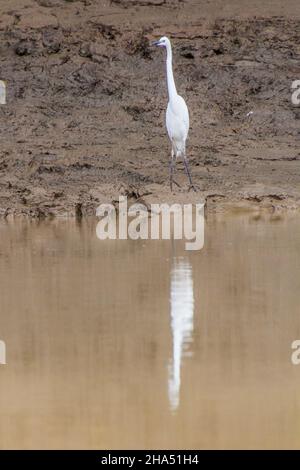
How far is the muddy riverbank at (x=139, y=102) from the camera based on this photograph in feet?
44.3

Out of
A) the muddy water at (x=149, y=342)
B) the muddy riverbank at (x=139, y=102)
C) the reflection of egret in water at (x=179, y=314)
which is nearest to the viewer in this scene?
the muddy water at (x=149, y=342)

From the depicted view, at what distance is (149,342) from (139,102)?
27.9 feet

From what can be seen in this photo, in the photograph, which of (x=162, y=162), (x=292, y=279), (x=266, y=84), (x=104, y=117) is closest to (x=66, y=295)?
(x=292, y=279)

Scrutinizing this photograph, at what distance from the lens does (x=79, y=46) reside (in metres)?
16.4

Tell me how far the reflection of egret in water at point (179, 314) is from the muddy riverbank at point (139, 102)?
3457 millimetres

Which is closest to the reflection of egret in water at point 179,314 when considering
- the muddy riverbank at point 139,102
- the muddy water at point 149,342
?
the muddy water at point 149,342

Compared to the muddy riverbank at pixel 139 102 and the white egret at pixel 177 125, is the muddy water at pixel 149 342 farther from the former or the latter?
the white egret at pixel 177 125

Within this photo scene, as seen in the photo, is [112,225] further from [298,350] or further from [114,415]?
[114,415]

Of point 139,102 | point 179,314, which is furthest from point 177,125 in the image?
point 179,314

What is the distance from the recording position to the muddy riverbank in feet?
44.3

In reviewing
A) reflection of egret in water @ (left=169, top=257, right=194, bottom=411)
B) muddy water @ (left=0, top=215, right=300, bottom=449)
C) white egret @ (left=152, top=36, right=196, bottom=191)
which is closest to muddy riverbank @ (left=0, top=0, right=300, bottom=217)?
white egret @ (left=152, top=36, right=196, bottom=191)

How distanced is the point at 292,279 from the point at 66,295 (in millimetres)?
1834

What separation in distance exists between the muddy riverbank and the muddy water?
78.2 inches
